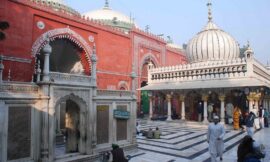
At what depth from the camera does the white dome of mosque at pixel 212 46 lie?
68.4ft

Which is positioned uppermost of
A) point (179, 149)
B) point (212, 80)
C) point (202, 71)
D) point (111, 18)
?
point (111, 18)

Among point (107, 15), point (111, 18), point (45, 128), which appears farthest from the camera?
point (107, 15)

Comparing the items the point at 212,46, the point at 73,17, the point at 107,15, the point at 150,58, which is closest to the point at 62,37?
the point at 73,17

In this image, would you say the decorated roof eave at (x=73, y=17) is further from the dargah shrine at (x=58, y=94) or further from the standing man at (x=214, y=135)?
the standing man at (x=214, y=135)

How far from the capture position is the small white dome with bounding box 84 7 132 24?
28047 mm

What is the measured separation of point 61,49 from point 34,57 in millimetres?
5113

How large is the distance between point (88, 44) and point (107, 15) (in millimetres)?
10596

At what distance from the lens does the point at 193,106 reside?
20703 millimetres

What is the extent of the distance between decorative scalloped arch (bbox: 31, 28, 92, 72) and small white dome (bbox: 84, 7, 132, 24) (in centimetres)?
1019

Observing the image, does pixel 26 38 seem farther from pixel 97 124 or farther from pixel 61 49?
pixel 97 124

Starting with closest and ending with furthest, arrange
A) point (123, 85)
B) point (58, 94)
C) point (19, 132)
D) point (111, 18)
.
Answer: point (19, 132) → point (58, 94) → point (123, 85) → point (111, 18)

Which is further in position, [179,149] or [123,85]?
[123,85]

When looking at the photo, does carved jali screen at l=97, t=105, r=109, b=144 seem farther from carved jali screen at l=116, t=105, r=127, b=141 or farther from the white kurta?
the white kurta

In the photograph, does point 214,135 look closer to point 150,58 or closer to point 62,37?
point 62,37
